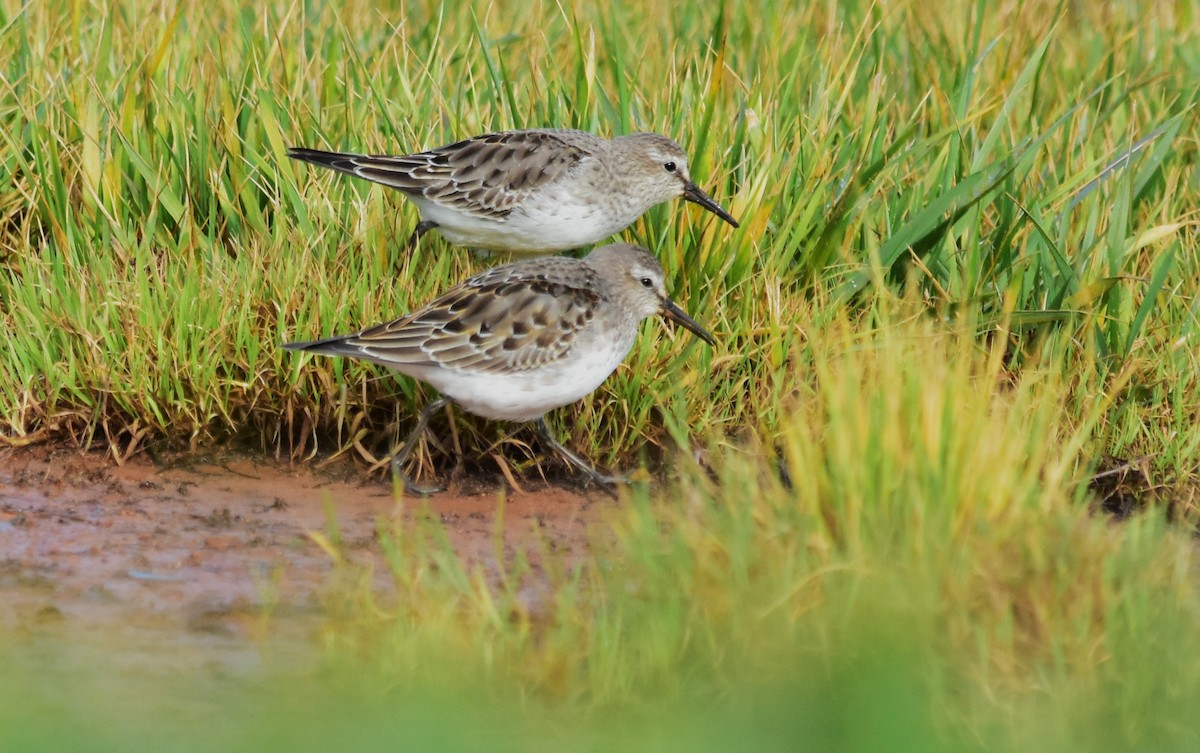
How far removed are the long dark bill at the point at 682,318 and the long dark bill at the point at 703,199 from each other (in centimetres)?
52

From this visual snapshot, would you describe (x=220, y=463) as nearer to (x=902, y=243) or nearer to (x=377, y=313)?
(x=377, y=313)

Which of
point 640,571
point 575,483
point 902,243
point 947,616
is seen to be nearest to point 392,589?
point 640,571

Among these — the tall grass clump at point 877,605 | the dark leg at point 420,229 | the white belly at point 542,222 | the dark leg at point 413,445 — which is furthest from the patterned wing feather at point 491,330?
the tall grass clump at point 877,605

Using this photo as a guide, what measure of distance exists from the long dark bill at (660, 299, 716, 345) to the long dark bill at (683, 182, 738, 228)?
1.72 ft

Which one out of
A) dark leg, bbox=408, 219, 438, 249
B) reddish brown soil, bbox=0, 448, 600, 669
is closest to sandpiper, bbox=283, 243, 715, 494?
reddish brown soil, bbox=0, 448, 600, 669

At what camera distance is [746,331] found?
6.38 m

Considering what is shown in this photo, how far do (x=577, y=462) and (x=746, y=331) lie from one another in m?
0.88

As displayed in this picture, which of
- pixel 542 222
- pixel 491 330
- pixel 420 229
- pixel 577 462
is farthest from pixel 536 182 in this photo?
pixel 577 462

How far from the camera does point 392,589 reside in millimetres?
5035

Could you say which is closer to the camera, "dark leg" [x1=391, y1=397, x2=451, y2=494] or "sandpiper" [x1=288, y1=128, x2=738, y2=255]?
"dark leg" [x1=391, y1=397, x2=451, y2=494]

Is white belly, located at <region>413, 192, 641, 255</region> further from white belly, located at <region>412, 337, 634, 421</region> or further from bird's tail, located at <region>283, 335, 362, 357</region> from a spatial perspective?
bird's tail, located at <region>283, 335, 362, 357</region>

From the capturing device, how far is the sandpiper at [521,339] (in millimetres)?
5812

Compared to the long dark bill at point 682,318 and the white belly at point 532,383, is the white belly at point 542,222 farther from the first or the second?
the white belly at point 532,383

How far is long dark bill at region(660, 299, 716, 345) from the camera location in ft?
20.4
